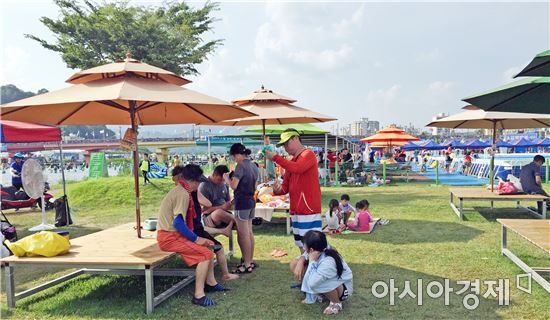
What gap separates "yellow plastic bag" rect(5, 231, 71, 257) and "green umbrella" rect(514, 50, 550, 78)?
5.17 metres

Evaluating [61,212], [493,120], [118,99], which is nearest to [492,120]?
[493,120]

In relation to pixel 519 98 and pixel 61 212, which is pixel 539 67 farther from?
pixel 61 212

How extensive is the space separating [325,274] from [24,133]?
724 cm

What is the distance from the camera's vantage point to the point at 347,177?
1803 cm

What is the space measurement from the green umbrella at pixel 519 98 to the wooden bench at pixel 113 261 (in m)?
4.15

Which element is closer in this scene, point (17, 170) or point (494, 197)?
point (494, 197)

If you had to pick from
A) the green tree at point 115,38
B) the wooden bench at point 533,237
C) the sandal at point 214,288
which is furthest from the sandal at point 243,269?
the green tree at point 115,38

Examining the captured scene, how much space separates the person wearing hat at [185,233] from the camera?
4145mm

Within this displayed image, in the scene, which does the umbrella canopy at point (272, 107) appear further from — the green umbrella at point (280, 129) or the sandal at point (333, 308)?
the sandal at point (333, 308)

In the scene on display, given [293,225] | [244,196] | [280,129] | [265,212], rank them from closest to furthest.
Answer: [293,225] → [244,196] → [265,212] → [280,129]

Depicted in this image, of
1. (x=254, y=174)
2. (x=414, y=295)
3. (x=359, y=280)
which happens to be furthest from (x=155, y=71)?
(x=414, y=295)

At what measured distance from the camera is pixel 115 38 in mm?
16406

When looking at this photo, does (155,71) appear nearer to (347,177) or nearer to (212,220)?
(212,220)

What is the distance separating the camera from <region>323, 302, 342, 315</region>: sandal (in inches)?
155
